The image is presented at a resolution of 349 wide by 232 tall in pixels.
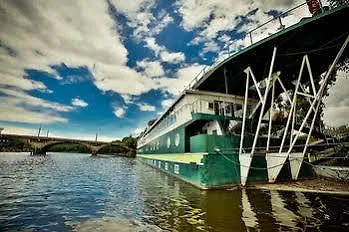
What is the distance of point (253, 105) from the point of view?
2353cm

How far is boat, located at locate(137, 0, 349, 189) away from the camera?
1505cm

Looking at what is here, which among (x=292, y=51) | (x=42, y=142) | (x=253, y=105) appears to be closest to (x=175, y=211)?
(x=292, y=51)

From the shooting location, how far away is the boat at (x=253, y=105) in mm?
15047

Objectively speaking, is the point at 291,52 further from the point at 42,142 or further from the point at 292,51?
the point at 42,142

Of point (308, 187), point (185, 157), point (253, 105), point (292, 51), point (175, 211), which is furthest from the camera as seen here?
point (253, 105)

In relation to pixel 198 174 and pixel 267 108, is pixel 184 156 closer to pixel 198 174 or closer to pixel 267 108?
pixel 198 174

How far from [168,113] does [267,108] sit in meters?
11.6

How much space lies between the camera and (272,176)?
16.9 metres

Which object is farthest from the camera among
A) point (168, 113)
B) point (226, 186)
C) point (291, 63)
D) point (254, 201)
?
point (168, 113)

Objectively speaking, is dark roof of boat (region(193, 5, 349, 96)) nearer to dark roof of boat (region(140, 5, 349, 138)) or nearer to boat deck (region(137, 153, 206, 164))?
dark roof of boat (region(140, 5, 349, 138))

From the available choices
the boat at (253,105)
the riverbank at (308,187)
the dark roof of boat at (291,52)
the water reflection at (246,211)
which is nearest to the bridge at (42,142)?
the boat at (253,105)

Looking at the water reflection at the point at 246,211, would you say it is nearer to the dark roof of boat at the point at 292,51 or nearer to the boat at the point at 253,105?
the boat at the point at 253,105

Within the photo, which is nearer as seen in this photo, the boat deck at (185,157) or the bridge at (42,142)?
the boat deck at (185,157)

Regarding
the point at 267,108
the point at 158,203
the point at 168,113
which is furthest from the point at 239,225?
the point at 168,113
